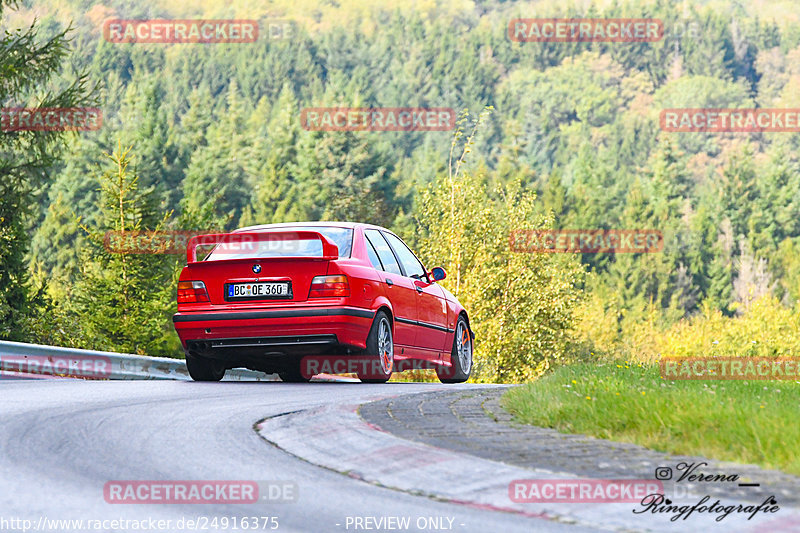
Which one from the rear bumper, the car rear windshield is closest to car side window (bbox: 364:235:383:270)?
the car rear windshield

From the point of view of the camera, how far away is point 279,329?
11727 mm

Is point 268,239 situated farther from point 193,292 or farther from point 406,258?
point 406,258

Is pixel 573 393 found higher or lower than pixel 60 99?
lower

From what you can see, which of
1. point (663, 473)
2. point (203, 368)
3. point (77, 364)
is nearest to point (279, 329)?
point (203, 368)

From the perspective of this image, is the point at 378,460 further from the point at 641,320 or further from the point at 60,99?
the point at 641,320

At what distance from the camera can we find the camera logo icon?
565 centimetres

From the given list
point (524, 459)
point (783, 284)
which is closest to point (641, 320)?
point (783, 284)

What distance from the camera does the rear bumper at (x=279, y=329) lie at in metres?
11.7

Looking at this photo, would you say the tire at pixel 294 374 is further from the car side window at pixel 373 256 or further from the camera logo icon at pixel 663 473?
the camera logo icon at pixel 663 473

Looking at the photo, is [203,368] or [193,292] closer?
[193,292]

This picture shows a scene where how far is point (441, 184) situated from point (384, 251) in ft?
90.7

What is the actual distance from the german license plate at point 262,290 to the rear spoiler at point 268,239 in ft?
0.86

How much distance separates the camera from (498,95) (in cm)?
17938

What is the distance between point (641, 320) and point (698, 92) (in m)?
101
